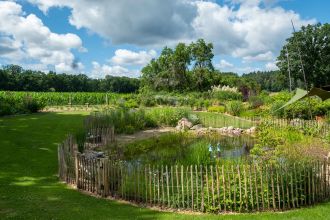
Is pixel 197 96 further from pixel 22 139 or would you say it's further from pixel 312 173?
pixel 312 173

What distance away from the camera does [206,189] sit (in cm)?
856

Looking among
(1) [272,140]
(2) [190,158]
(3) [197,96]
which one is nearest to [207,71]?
(3) [197,96]

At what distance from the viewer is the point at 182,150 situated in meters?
14.9

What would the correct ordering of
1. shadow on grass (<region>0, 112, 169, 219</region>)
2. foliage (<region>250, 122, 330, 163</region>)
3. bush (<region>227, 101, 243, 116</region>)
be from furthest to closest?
bush (<region>227, 101, 243, 116</region>) → foliage (<region>250, 122, 330, 163</region>) → shadow on grass (<region>0, 112, 169, 219</region>)

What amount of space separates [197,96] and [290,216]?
3393cm

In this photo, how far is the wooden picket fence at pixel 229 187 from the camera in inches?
336

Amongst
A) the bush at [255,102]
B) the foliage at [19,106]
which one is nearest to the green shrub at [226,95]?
the bush at [255,102]

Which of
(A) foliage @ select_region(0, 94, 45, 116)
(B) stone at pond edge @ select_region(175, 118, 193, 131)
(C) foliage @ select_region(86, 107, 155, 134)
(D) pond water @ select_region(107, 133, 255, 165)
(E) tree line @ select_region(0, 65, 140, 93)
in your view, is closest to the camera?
(D) pond water @ select_region(107, 133, 255, 165)

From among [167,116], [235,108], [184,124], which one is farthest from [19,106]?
[235,108]

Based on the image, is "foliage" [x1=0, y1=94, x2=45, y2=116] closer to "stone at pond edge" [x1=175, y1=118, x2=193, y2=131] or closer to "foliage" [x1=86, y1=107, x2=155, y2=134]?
"foliage" [x1=86, y1=107, x2=155, y2=134]

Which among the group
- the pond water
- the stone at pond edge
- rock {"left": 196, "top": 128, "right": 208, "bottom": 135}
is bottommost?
the pond water

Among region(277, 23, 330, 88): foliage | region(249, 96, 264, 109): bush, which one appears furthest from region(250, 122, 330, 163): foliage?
region(277, 23, 330, 88): foliage

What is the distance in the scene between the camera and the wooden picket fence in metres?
8.52

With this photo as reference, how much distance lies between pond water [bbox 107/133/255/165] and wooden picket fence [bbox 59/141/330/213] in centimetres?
115
